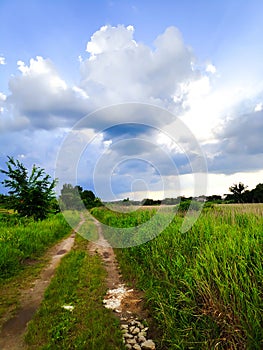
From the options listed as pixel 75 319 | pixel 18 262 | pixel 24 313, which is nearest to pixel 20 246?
pixel 18 262

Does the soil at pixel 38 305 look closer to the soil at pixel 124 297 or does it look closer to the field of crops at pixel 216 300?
the soil at pixel 124 297

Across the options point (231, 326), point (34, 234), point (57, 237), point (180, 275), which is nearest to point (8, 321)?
point (180, 275)

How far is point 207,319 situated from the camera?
3.67m

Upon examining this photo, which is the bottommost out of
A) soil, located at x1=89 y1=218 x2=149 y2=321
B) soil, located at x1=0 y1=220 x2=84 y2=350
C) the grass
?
soil, located at x1=0 y1=220 x2=84 y2=350

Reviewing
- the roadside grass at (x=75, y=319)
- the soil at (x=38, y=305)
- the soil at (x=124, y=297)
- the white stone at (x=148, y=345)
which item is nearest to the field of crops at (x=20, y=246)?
the soil at (x=38, y=305)

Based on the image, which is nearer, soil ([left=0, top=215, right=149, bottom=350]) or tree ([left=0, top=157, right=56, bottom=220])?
soil ([left=0, top=215, right=149, bottom=350])

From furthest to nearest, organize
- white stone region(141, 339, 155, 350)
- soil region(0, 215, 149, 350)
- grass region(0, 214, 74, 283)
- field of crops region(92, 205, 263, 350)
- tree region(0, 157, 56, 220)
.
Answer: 1. tree region(0, 157, 56, 220)
2. grass region(0, 214, 74, 283)
3. soil region(0, 215, 149, 350)
4. white stone region(141, 339, 155, 350)
5. field of crops region(92, 205, 263, 350)

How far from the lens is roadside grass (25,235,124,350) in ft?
13.4

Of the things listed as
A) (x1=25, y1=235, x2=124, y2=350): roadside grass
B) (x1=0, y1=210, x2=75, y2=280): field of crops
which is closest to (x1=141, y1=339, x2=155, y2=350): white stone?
(x1=25, y1=235, x2=124, y2=350): roadside grass

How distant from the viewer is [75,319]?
15.8 ft

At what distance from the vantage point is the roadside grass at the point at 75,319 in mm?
4070

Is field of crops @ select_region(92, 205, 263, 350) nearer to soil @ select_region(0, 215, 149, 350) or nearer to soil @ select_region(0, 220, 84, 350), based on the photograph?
soil @ select_region(0, 215, 149, 350)

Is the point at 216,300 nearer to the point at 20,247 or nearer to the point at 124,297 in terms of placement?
the point at 124,297

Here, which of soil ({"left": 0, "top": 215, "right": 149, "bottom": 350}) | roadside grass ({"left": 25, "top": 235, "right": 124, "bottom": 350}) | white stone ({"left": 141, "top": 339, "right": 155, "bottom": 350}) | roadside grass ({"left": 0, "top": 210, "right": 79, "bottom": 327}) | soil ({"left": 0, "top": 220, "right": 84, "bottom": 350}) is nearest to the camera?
white stone ({"left": 141, "top": 339, "right": 155, "bottom": 350})
